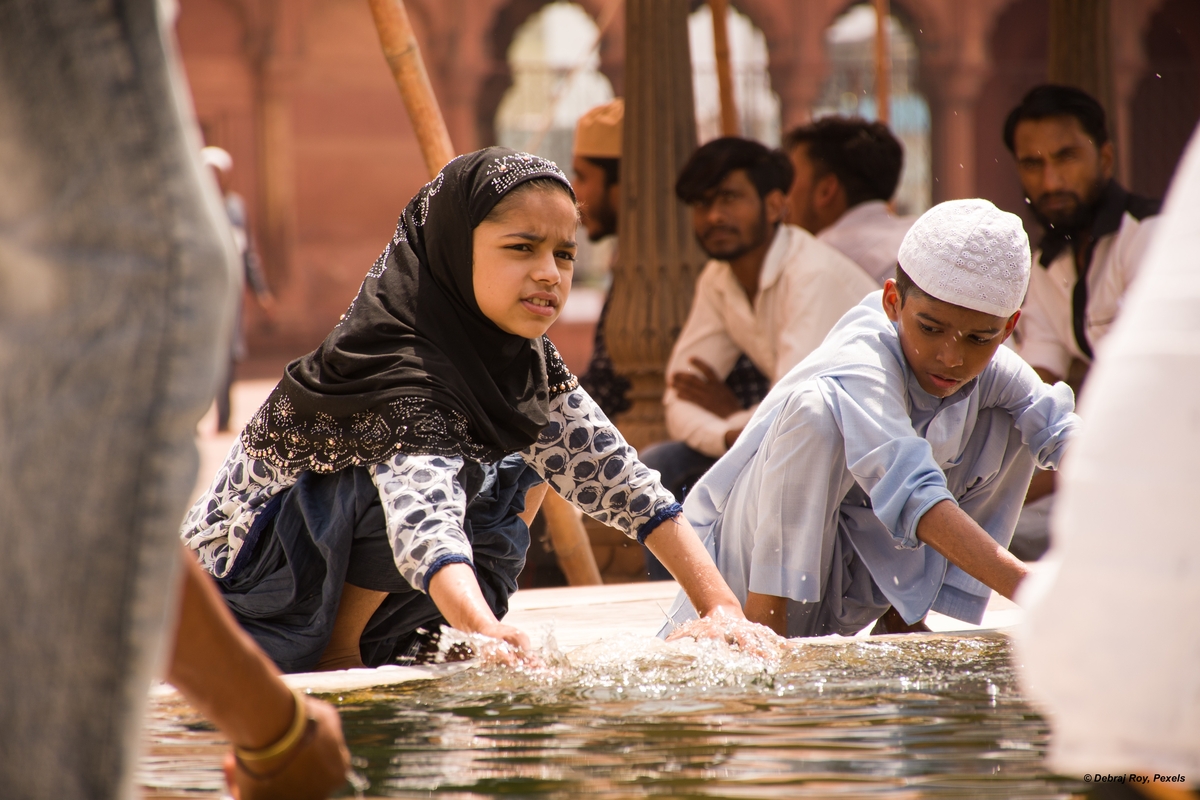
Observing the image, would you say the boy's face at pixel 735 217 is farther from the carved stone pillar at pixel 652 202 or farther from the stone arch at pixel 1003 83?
the stone arch at pixel 1003 83

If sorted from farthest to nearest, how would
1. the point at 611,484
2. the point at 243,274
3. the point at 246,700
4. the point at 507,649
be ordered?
the point at 243,274 < the point at 611,484 < the point at 507,649 < the point at 246,700

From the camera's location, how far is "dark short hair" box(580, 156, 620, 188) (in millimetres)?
5738

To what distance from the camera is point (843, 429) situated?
8.34ft

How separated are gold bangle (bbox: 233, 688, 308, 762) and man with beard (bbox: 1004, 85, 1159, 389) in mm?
3893

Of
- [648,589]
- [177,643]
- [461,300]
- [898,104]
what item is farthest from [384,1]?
[898,104]

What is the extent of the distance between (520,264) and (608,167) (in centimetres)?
343

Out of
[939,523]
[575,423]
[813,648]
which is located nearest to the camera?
[813,648]

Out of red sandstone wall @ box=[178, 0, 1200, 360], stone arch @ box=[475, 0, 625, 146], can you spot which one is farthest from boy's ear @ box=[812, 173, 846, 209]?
stone arch @ box=[475, 0, 625, 146]

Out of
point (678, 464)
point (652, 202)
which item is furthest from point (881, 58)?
point (678, 464)

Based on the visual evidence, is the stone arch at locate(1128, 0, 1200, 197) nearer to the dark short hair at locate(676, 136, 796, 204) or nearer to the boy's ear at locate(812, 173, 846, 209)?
the boy's ear at locate(812, 173, 846, 209)

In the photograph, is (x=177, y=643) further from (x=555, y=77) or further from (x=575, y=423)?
(x=555, y=77)

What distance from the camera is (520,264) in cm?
242

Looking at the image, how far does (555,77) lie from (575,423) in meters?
11.2

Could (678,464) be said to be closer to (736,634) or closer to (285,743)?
(736,634)
